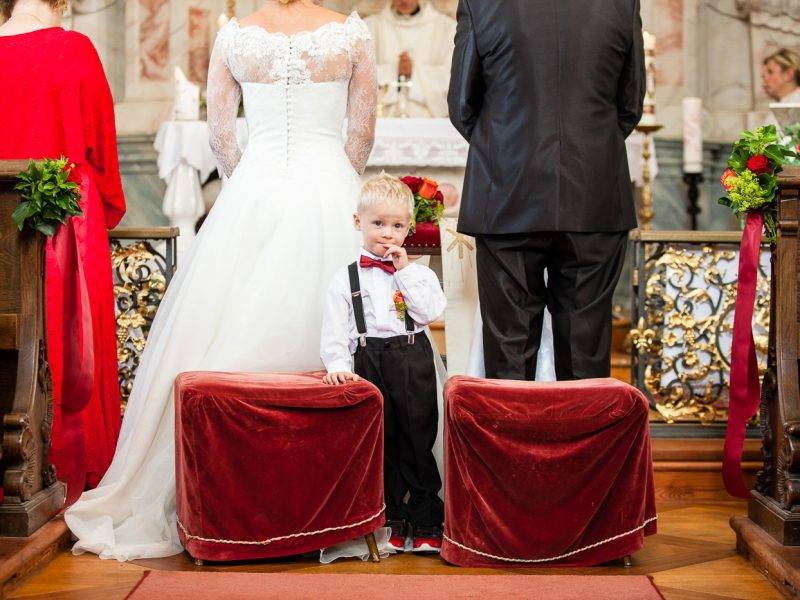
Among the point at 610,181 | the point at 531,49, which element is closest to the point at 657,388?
the point at 610,181

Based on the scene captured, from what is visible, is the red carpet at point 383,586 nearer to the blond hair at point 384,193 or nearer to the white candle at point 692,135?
the blond hair at point 384,193

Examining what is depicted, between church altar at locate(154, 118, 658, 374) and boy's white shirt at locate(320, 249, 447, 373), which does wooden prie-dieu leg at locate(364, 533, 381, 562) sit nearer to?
boy's white shirt at locate(320, 249, 447, 373)

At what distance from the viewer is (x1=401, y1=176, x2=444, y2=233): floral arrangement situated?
4.98 metres

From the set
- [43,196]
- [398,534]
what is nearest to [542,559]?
[398,534]

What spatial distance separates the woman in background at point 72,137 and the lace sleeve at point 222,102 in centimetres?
56

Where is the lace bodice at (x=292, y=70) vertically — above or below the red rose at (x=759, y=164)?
above

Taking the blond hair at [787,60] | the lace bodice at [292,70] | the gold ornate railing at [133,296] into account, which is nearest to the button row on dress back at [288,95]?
the lace bodice at [292,70]

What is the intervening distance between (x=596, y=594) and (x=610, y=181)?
1.52 meters

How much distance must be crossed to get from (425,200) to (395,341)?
115cm

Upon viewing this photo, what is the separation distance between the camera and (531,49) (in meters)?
4.07

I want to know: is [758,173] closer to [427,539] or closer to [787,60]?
[427,539]

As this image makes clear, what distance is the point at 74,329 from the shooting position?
4520 millimetres

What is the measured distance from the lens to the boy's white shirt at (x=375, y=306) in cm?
400

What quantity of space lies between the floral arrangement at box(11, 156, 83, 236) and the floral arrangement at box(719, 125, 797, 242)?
2.44m
